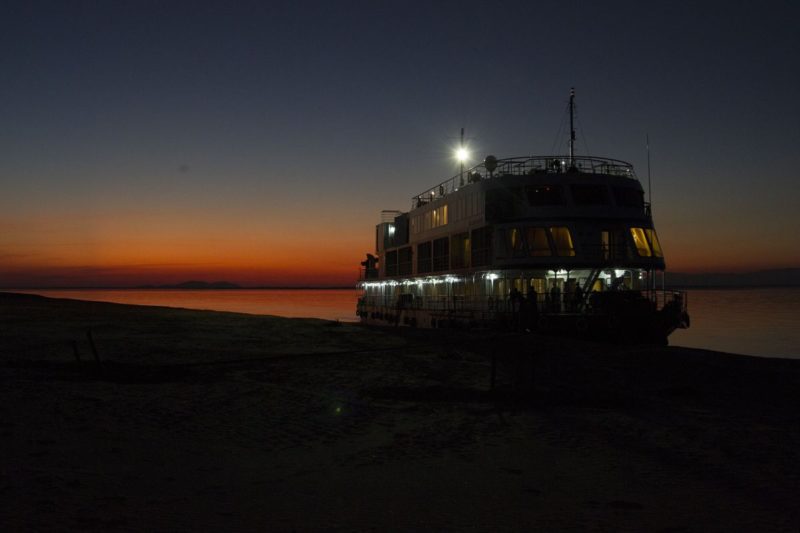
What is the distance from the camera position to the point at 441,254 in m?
36.4

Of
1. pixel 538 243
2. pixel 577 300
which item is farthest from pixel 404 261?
pixel 577 300

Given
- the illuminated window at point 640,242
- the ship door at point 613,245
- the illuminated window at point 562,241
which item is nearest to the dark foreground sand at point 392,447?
the illuminated window at point 562,241

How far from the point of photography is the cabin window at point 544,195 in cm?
2816

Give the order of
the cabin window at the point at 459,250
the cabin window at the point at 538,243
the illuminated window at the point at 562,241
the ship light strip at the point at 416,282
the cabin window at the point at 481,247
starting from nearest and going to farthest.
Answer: the illuminated window at the point at 562,241
the cabin window at the point at 538,243
the cabin window at the point at 481,247
the cabin window at the point at 459,250
the ship light strip at the point at 416,282

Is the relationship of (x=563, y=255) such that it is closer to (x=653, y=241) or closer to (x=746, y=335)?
(x=653, y=241)

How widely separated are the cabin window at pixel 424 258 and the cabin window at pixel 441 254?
0.56 metres

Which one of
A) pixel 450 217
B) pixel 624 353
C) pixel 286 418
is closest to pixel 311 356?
pixel 286 418

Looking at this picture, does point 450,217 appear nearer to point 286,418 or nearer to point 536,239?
point 536,239

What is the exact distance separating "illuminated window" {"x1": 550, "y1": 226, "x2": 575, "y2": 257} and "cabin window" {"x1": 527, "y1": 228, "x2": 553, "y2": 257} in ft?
1.24

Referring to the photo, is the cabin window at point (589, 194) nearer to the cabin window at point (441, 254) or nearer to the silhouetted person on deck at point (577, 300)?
the silhouetted person on deck at point (577, 300)

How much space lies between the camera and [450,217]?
34625 millimetres

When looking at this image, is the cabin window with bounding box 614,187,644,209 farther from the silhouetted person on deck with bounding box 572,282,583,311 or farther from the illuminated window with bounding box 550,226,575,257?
the silhouetted person on deck with bounding box 572,282,583,311

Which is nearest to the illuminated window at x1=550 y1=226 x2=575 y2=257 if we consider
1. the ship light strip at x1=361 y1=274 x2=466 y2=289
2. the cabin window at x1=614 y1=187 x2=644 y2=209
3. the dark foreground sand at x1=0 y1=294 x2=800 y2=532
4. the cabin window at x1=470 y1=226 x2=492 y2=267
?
the cabin window at x1=614 y1=187 x2=644 y2=209

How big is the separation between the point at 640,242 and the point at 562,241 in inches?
134
